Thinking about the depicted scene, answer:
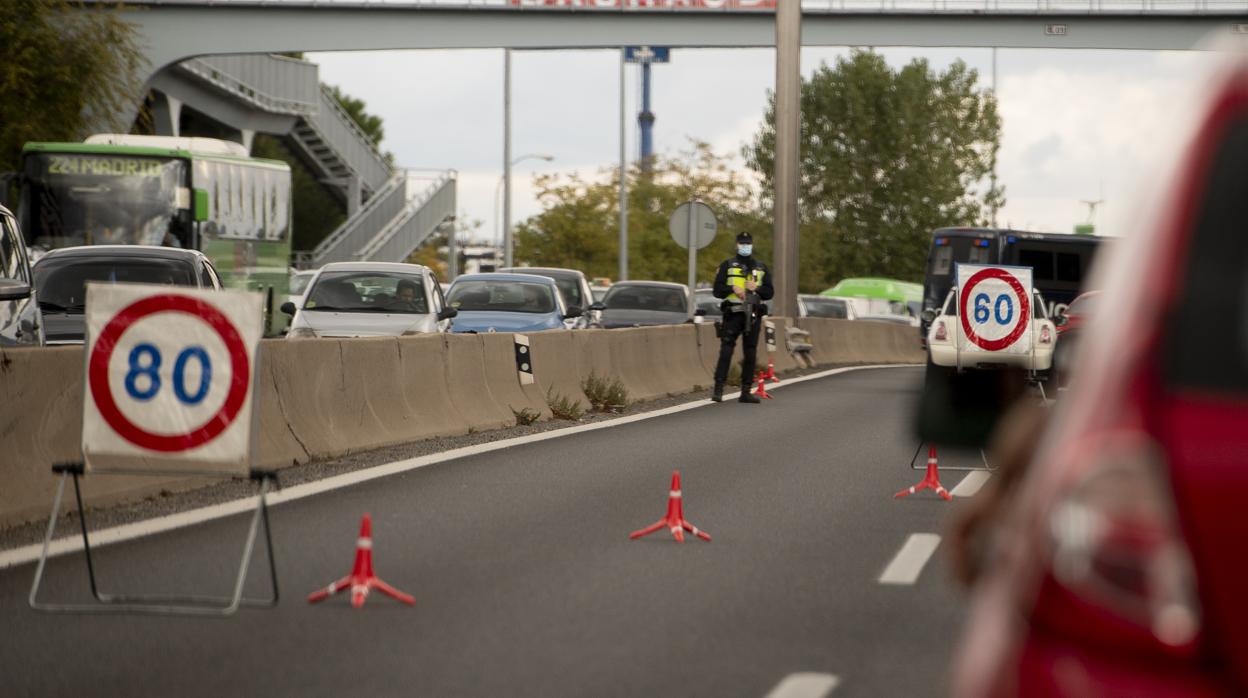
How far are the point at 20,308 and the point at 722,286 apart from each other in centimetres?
956

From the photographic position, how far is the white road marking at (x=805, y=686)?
19.7ft

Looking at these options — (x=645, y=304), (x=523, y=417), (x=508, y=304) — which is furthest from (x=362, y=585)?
(x=645, y=304)

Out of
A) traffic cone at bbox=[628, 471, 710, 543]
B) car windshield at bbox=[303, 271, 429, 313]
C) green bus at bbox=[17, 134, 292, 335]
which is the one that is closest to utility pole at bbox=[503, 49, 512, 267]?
green bus at bbox=[17, 134, 292, 335]

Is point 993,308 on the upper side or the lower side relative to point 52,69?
lower

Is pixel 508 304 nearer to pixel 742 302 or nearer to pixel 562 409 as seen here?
pixel 742 302

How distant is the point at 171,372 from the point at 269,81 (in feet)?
168

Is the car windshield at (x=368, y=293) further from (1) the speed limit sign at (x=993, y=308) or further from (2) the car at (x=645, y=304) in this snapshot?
(2) the car at (x=645, y=304)

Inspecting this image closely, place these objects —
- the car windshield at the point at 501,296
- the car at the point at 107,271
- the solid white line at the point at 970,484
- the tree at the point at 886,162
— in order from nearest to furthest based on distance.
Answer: the solid white line at the point at 970,484 < the car at the point at 107,271 < the car windshield at the point at 501,296 < the tree at the point at 886,162

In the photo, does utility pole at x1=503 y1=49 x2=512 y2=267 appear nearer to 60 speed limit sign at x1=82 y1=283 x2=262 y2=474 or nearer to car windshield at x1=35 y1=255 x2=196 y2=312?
car windshield at x1=35 y1=255 x2=196 y2=312

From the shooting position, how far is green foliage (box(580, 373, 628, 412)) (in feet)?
67.3

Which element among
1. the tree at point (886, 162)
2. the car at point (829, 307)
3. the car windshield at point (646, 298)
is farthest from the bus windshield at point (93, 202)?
the tree at point (886, 162)

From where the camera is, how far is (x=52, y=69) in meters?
37.3

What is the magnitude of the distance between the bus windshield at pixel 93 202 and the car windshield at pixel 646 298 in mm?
8011

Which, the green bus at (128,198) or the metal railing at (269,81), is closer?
the green bus at (128,198)
